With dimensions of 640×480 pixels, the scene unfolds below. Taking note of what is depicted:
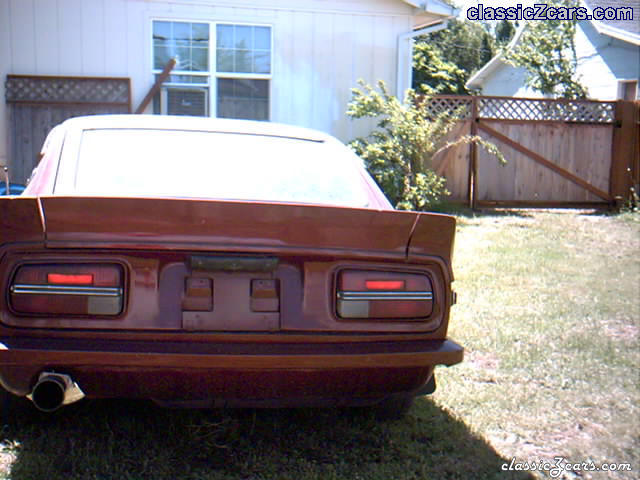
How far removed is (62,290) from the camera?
2.61m

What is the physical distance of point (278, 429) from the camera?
3.48 m

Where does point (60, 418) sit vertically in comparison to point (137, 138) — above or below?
below

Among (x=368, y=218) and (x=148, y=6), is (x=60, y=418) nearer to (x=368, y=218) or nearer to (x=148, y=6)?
(x=368, y=218)

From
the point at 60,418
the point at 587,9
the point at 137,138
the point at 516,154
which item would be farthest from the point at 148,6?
the point at 587,9

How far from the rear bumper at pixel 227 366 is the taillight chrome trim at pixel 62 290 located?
0.17m

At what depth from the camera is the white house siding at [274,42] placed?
33.7 ft

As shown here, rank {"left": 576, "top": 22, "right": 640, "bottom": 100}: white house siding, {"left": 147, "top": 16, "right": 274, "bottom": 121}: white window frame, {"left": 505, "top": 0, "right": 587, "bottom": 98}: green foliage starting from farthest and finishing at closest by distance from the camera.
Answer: {"left": 505, "top": 0, "right": 587, "bottom": 98}: green foliage
{"left": 576, "top": 22, "right": 640, "bottom": 100}: white house siding
{"left": 147, "top": 16, "right": 274, "bottom": 121}: white window frame

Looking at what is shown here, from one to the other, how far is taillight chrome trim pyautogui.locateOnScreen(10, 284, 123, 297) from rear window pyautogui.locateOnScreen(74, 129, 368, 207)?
1.85ft

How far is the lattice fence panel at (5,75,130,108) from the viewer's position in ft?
33.6

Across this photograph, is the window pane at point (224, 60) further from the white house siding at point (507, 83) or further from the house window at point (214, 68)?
the white house siding at point (507, 83)

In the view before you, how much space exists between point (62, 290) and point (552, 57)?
1838 centimetres

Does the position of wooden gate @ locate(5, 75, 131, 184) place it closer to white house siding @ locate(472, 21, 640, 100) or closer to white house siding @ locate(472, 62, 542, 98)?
white house siding @ locate(472, 21, 640, 100)

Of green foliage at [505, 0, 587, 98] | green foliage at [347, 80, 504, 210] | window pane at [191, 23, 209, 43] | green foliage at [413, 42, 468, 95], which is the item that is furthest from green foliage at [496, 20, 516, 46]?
window pane at [191, 23, 209, 43]

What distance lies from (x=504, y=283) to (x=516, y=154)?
5956 mm
